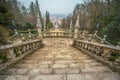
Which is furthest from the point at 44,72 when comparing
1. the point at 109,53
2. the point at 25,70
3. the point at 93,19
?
the point at 93,19

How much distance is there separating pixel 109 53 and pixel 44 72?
257 centimetres

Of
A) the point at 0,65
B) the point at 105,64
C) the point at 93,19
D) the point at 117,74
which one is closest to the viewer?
the point at 117,74

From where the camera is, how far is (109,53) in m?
5.91

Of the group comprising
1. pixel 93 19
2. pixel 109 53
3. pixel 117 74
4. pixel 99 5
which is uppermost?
pixel 99 5

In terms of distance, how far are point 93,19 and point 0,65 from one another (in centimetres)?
2389

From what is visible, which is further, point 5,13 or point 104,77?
point 5,13

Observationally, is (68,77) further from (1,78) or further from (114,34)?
(114,34)

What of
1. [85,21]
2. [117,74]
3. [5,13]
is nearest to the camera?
[117,74]

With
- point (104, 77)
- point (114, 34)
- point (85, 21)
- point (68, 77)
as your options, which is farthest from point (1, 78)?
point (85, 21)

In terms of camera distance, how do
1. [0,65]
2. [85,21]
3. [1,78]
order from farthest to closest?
[85,21] → [0,65] → [1,78]

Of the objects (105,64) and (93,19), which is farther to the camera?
(93,19)

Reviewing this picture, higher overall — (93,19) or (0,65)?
(93,19)

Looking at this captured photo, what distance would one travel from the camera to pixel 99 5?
27469 mm

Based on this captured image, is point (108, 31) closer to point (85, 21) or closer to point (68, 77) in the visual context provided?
point (68, 77)
